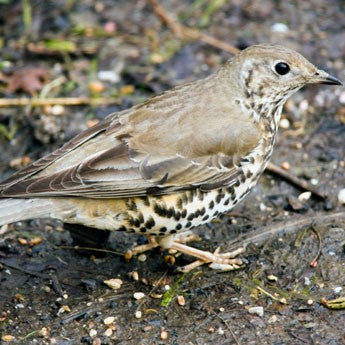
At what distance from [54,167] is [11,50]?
3592 mm

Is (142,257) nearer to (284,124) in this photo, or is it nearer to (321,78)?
(321,78)

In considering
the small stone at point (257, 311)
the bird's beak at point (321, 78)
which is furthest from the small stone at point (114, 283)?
the bird's beak at point (321, 78)

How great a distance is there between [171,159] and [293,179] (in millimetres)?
1765

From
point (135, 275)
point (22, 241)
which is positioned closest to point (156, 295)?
point (135, 275)

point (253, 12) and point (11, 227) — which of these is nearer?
point (11, 227)

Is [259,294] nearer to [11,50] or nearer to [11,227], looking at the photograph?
[11,227]

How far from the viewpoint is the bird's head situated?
18.9 ft

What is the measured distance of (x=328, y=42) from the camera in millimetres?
8680

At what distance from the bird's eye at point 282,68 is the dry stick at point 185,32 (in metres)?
2.87

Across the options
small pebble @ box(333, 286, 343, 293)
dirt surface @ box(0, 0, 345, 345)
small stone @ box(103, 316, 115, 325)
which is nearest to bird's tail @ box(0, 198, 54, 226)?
dirt surface @ box(0, 0, 345, 345)

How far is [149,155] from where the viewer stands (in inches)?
219

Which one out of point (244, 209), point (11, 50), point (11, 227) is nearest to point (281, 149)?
point (244, 209)

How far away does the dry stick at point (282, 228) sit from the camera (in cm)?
629

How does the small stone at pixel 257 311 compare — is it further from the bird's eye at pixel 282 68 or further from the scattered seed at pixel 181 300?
the bird's eye at pixel 282 68
